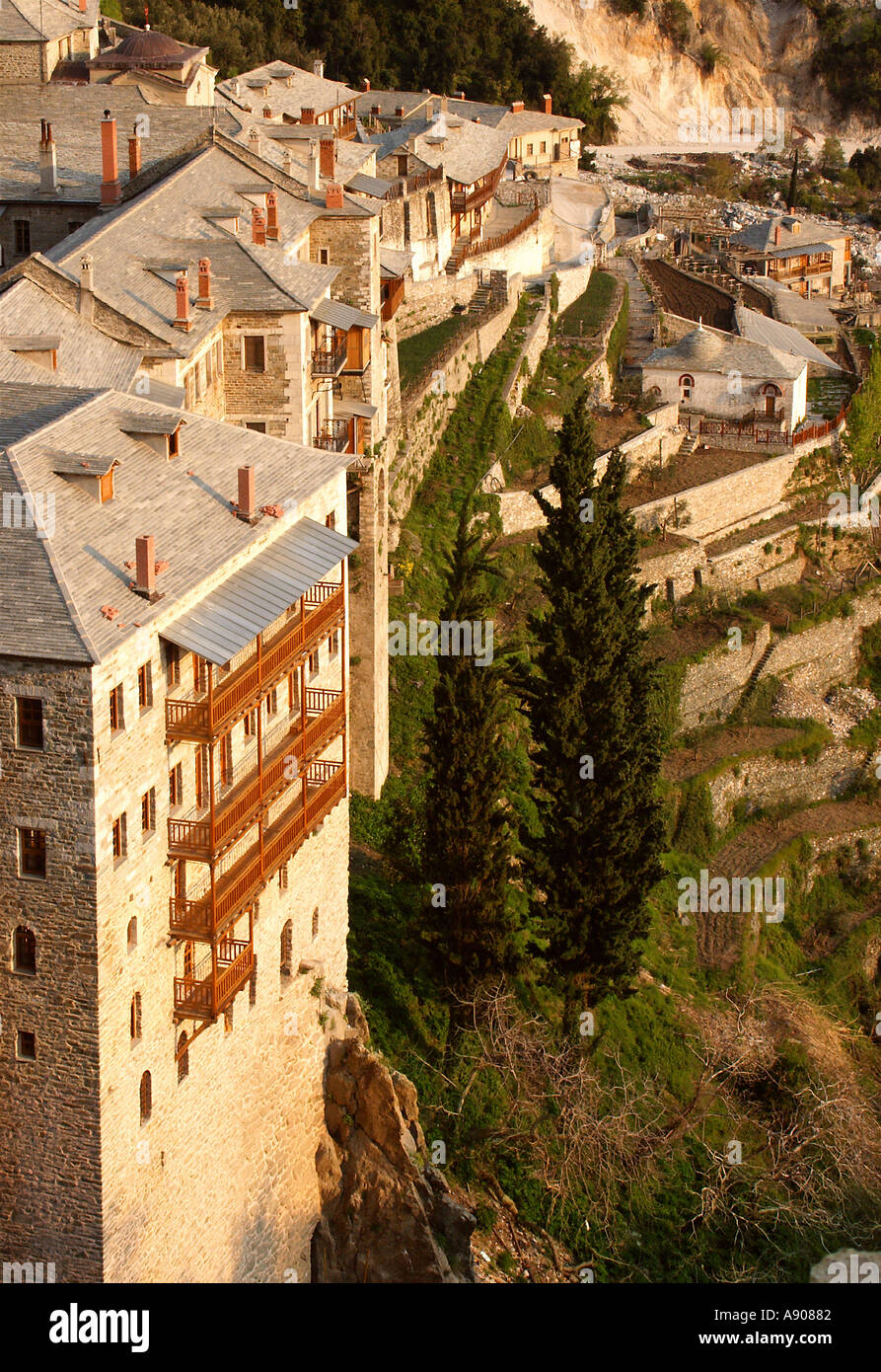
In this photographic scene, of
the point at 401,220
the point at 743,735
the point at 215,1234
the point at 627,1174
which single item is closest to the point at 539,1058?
the point at 627,1174

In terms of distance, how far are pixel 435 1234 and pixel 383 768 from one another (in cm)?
1601

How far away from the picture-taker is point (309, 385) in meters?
46.5

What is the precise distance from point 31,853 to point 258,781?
5.12 metres

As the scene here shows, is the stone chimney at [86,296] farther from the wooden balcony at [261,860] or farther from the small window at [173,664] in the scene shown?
the small window at [173,664]

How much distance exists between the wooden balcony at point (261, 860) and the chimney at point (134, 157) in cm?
1917

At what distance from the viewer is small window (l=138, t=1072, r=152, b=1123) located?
31641mm

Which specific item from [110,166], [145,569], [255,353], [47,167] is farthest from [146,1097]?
[47,167]

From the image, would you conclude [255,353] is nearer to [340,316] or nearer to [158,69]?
Result: [340,316]

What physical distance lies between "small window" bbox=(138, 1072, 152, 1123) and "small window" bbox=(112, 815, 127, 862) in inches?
149

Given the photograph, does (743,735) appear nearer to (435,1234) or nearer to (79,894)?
(435,1234)

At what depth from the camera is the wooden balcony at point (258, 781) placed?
31.6 meters

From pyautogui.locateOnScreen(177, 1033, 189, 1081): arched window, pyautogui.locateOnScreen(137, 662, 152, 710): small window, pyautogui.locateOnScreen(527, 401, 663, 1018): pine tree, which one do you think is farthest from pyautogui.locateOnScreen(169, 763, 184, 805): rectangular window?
pyautogui.locateOnScreen(527, 401, 663, 1018): pine tree

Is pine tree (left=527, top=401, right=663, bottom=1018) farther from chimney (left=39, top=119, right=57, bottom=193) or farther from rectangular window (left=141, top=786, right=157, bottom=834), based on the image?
rectangular window (left=141, top=786, right=157, bottom=834)

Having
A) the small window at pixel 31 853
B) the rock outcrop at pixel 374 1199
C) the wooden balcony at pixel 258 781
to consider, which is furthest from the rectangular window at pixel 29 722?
the rock outcrop at pixel 374 1199
